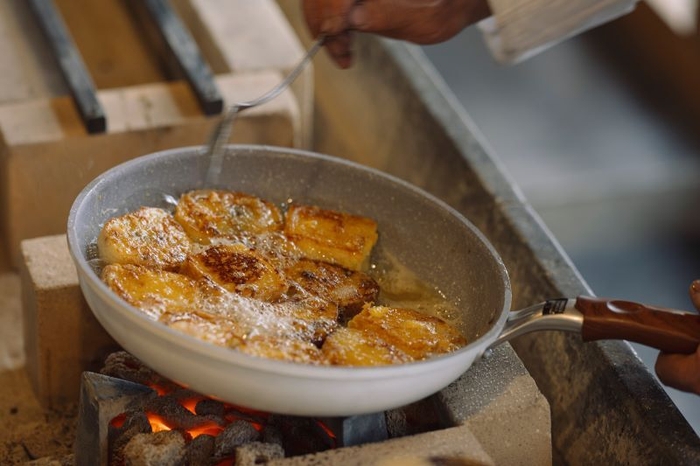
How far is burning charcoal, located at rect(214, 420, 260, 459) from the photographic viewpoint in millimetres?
1882

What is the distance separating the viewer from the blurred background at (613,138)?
448 cm

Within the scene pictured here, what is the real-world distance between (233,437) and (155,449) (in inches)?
6.1

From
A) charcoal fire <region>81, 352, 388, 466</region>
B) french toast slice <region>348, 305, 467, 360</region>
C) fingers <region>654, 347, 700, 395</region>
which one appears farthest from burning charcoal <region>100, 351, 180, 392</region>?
fingers <region>654, 347, 700, 395</region>

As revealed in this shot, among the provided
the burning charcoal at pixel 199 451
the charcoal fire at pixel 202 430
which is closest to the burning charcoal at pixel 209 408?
the charcoal fire at pixel 202 430

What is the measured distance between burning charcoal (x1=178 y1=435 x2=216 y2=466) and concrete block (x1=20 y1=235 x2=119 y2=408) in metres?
0.59

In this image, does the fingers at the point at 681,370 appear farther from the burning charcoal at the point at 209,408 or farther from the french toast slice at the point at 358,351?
the burning charcoal at the point at 209,408

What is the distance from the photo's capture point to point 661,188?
480cm

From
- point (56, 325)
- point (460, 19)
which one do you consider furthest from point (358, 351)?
point (460, 19)

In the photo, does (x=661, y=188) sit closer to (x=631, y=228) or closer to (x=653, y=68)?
(x=631, y=228)

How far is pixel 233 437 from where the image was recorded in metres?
1.89

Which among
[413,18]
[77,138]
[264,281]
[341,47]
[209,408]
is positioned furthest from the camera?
[77,138]

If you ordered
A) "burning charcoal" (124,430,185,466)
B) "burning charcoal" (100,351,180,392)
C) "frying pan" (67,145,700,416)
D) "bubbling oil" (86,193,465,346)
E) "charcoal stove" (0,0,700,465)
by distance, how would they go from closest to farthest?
"frying pan" (67,145,700,416)
"bubbling oil" (86,193,465,346)
"burning charcoal" (124,430,185,466)
"charcoal stove" (0,0,700,465)
"burning charcoal" (100,351,180,392)

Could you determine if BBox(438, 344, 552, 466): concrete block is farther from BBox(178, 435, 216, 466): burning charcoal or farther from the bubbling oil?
BBox(178, 435, 216, 466): burning charcoal

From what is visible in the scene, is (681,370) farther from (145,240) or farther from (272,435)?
(145,240)
